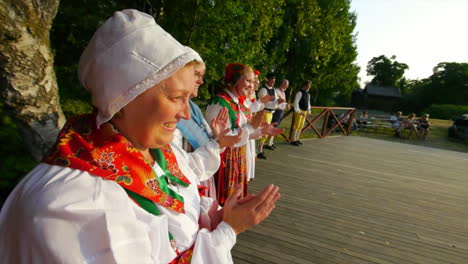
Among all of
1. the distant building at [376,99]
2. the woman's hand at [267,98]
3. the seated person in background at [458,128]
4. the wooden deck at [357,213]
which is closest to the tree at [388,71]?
the distant building at [376,99]

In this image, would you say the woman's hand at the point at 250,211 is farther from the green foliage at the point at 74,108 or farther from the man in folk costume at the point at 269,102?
the green foliage at the point at 74,108

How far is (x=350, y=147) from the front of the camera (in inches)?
311

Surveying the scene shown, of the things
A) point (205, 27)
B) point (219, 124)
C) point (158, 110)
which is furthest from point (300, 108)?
point (158, 110)

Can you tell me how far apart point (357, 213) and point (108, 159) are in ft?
11.5

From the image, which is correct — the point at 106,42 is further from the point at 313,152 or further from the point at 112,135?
the point at 313,152

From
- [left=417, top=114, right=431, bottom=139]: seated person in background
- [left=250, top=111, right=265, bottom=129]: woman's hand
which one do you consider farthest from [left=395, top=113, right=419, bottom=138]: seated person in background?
[left=250, top=111, right=265, bottom=129]: woman's hand

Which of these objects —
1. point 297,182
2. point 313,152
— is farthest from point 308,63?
point 297,182

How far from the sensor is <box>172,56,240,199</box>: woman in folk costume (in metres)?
1.62

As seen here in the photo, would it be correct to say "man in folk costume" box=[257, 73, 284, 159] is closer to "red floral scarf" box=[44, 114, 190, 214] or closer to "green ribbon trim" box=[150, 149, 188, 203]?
"green ribbon trim" box=[150, 149, 188, 203]

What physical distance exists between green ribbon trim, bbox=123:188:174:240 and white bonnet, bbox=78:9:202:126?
10.0 inches

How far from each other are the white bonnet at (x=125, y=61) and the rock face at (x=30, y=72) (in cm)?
148

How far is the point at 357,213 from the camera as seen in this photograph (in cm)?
340

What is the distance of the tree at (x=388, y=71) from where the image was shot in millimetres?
56938

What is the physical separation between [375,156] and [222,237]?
23.7 feet
